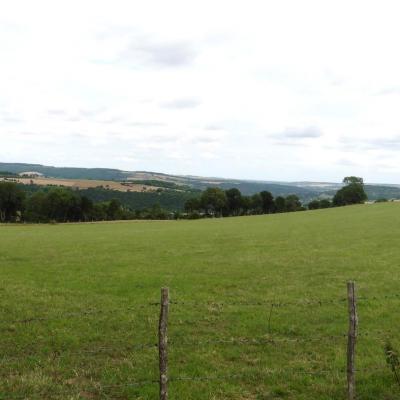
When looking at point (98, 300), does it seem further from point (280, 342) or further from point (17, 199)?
point (17, 199)

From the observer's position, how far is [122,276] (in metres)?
22.7

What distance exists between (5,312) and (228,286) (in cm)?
914

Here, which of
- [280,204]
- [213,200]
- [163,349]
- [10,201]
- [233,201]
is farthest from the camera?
[233,201]

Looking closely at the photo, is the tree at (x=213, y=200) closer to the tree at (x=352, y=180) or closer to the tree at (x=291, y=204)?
the tree at (x=291, y=204)

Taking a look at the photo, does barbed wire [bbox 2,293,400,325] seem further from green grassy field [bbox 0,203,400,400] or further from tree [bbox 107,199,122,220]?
tree [bbox 107,199,122,220]

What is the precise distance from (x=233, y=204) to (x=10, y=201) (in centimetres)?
6426

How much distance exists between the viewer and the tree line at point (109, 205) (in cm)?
12462

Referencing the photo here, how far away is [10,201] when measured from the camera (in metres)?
129

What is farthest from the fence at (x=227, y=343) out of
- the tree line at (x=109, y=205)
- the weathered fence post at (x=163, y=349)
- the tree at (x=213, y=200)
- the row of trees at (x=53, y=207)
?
the tree at (x=213, y=200)

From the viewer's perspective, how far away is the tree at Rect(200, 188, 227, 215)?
136m

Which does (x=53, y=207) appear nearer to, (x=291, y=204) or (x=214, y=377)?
(x=291, y=204)

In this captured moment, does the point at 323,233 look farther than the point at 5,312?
Yes

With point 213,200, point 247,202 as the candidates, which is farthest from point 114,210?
point 247,202

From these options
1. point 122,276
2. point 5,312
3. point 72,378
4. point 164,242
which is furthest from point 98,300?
point 164,242
